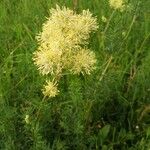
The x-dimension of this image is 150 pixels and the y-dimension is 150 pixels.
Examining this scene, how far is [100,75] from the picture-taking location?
3115 millimetres

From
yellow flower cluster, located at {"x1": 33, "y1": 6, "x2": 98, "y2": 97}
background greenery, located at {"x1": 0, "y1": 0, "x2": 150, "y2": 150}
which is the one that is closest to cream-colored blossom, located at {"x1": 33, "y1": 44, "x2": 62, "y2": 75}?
yellow flower cluster, located at {"x1": 33, "y1": 6, "x2": 98, "y2": 97}

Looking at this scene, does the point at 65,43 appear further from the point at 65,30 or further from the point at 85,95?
the point at 85,95

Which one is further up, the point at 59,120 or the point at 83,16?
the point at 83,16

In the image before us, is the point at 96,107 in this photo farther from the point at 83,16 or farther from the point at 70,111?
the point at 83,16

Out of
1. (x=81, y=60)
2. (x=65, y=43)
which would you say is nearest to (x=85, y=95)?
(x=81, y=60)

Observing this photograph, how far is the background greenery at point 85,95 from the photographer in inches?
115

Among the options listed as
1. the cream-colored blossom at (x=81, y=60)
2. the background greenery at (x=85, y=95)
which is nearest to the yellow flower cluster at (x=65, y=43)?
the cream-colored blossom at (x=81, y=60)

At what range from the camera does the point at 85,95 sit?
3010 millimetres

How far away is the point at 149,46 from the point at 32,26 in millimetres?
923

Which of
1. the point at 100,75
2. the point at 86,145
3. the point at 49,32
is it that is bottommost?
the point at 86,145

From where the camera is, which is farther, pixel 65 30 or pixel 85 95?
pixel 85 95

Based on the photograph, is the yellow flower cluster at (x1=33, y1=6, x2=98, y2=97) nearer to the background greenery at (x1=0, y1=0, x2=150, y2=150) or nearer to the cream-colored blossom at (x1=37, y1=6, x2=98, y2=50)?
the cream-colored blossom at (x1=37, y1=6, x2=98, y2=50)

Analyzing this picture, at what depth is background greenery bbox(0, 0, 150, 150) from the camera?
293cm

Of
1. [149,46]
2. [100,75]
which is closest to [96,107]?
[100,75]
